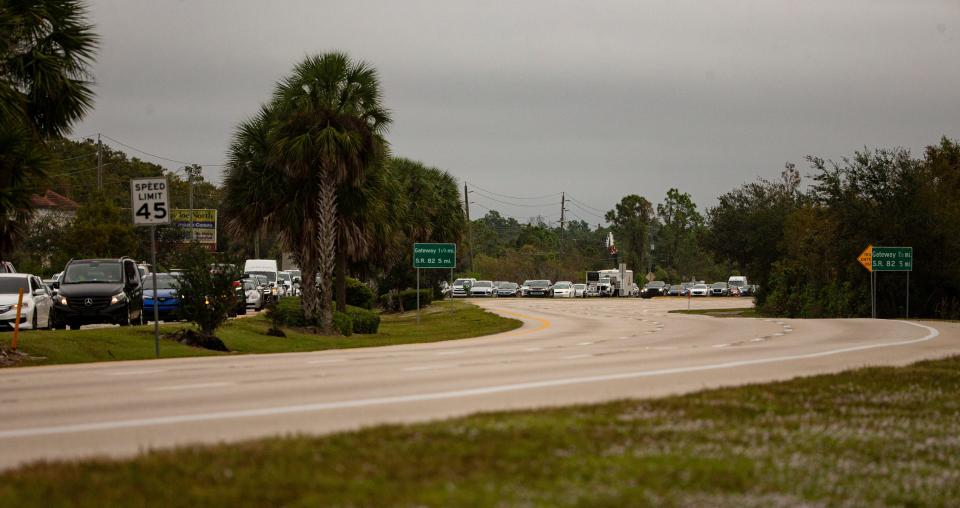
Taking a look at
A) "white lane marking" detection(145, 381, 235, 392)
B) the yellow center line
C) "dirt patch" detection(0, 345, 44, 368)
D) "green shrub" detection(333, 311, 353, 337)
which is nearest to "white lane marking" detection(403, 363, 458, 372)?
"white lane marking" detection(145, 381, 235, 392)

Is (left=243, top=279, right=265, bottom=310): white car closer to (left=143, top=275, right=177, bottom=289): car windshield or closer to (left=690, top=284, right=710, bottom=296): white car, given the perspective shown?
(left=143, top=275, right=177, bottom=289): car windshield

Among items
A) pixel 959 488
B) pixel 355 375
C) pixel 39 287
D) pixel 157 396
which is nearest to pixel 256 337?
pixel 39 287

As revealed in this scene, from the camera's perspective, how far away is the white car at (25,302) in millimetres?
28234

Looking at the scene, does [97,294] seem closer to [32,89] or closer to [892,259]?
[32,89]

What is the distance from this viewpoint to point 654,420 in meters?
10.5

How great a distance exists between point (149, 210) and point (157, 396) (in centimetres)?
831

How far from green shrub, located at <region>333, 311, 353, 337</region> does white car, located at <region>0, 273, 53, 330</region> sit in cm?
950

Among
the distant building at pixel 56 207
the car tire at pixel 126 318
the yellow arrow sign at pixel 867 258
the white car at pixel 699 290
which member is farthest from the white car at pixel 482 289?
the car tire at pixel 126 318

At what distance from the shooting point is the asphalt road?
1074cm

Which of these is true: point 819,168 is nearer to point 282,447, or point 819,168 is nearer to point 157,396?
point 157,396

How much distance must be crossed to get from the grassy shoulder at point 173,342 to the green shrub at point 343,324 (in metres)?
0.35

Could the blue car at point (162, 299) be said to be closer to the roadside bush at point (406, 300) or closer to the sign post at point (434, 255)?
the sign post at point (434, 255)

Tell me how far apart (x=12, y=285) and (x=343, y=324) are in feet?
36.0

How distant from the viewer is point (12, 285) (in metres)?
28.9
